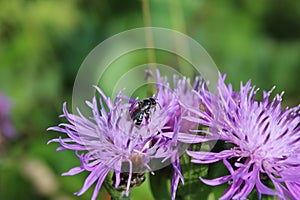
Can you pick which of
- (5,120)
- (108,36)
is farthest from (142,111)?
(108,36)

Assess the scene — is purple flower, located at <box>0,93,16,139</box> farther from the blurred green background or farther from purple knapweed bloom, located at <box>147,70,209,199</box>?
purple knapweed bloom, located at <box>147,70,209,199</box>

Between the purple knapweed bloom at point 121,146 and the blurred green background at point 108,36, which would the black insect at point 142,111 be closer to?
the purple knapweed bloom at point 121,146

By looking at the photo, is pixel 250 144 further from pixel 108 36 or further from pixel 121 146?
pixel 108 36

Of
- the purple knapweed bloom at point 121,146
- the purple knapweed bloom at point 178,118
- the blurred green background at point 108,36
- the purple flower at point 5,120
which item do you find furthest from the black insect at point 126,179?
the blurred green background at point 108,36

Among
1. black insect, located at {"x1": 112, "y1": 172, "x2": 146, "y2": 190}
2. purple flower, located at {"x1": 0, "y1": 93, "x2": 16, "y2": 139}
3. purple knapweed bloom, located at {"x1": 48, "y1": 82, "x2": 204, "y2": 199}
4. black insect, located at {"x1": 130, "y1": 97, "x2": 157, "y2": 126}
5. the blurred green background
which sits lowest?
black insect, located at {"x1": 112, "y1": 172, "x2": 146, "y2": 190}

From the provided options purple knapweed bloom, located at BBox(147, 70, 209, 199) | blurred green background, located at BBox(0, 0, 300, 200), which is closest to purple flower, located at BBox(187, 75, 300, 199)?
purple knapweed bloom, located at BBox(147, 70, 209, 199)

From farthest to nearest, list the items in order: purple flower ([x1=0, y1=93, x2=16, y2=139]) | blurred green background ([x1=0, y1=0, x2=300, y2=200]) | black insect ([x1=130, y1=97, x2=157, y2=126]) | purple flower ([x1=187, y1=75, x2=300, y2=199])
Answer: blurred green background ([x1=0, y1=0, x2=300, y2=200])
purple flower ([x1=0, y1=93, x2=16, y2=139])
black insect ([x1=130, y1=97, x2=157, y2=126])
purple flower ([x1=187, y1=75, x2=300, y2=199])
